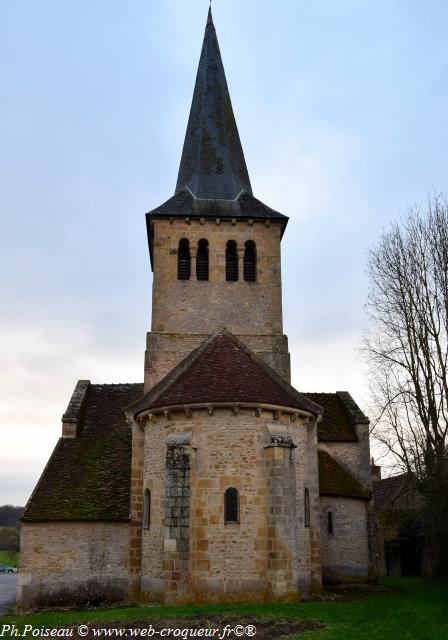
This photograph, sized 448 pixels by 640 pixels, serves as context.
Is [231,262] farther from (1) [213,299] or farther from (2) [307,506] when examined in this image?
(2) [307,506]

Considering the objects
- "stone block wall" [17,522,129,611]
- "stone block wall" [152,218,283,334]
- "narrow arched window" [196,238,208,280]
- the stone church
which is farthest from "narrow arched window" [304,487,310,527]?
"narrow arched window" [196,238,208,280]

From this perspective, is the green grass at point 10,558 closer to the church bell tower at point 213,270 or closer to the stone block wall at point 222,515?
the church bell tower at point 213,270

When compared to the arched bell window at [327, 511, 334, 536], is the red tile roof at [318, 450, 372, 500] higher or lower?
higher

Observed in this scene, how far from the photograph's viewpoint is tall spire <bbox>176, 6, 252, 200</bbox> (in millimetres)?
25516

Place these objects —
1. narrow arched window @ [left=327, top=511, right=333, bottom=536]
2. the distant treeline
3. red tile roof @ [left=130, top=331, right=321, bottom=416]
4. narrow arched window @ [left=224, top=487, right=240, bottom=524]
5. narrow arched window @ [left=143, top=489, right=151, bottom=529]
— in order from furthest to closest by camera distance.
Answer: the distant treeline
narrow arched window @ [left=327, top=511, right=333, bottom=536]
narrow arched window @ [left=143, top=489, right=151, bottom=529]
red tile roof @ [left=130, top=331, right=321, bottom=416]
narrow arched window @ [left=224, top=487, right=240, bottom=524]

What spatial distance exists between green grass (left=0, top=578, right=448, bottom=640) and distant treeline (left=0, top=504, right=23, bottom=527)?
3563 inches

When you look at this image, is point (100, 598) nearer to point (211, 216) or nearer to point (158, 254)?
point (158, 254)

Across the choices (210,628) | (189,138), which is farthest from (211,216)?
(210,628)

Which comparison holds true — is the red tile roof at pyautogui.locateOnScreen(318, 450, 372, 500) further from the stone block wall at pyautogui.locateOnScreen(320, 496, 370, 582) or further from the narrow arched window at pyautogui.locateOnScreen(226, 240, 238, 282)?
the narrow arched window at pyautogui.locateOnScreen(226, 240, 238, 282)

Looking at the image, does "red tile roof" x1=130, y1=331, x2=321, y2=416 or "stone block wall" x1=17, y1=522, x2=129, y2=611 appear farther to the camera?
"stone block wall" x1=17, y1=522, x2=129, y2=611

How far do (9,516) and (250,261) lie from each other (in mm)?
101727

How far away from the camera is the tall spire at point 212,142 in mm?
25516

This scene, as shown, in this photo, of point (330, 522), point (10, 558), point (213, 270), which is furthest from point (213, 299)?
point (10, 558)

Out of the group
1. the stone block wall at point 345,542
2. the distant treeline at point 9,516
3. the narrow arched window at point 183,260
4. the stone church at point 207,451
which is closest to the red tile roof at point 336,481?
the stone church at point 207,451
